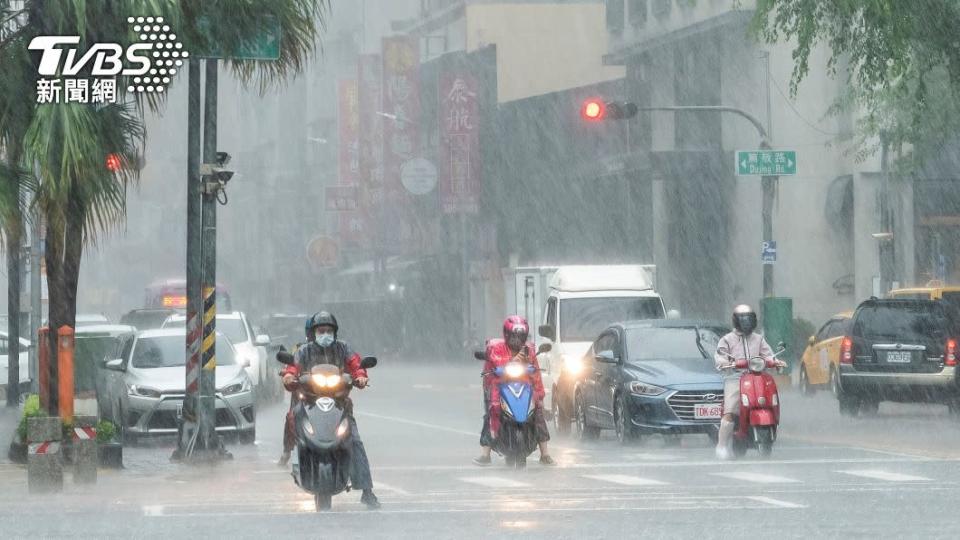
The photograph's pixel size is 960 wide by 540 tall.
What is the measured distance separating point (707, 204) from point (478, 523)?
44763 millimetres

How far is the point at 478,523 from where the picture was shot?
15.4 meters

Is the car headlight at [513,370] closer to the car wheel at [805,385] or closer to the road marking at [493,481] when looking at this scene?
the road marking at [493,481]

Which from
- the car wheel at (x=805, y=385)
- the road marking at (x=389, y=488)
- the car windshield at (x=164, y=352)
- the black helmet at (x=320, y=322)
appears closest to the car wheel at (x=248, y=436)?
the car windshield at (x=164, y=352)

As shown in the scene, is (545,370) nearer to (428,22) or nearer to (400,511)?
(400,511)

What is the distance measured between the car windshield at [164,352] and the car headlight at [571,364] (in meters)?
4.54

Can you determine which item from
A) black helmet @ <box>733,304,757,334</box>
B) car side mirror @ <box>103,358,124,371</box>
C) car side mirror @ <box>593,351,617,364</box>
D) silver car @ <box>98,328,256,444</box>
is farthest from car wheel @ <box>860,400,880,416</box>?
car side mirror @ <box>103,358,124,371</box>

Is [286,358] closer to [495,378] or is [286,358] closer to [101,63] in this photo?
[101,63]

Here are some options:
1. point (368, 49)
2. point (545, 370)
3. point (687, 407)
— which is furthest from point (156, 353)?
point (368, 49)

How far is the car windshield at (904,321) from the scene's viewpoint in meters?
31.2

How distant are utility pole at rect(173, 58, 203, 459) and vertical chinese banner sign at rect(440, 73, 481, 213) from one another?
A: 43041 mm

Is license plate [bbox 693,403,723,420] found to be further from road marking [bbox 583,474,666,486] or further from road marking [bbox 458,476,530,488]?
road marking [bbox 458,476,530,488]

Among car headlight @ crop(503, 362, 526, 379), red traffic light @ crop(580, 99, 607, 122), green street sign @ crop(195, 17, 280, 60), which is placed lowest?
car headlight @ crop(503, 362, 526, 379)

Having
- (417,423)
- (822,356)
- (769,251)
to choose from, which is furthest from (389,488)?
(769,251)

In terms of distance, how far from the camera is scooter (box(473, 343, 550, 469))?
72.2ft
